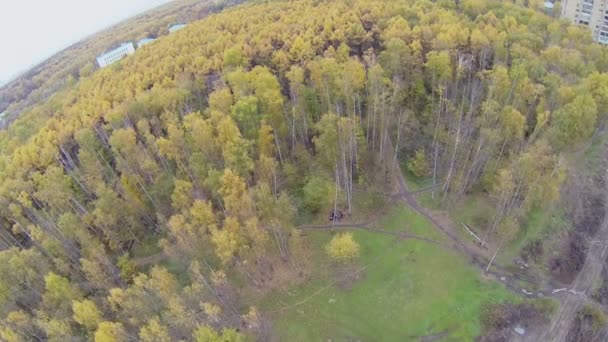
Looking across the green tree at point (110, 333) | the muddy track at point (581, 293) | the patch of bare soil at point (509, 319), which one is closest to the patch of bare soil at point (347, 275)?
the patch of bare soil at point (509, 319)

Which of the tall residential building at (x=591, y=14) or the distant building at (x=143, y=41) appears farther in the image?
the distant building at (x=143, y=41)

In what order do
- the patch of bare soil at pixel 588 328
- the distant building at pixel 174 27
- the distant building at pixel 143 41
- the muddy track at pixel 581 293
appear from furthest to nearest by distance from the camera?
the distant building at pixel 174 27 → the distant building at pixel 143 41 → the muddy track at pixel 581 293 → the patch of bare soil at pixel 588 328

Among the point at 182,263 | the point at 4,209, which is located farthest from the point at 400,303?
the point at 4,209

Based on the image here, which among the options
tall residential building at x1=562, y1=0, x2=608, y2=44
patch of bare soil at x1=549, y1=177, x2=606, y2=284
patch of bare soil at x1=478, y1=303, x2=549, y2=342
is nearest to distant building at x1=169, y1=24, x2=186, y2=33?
tall residential building at x1=562, y1=0, x2=608, y2=44

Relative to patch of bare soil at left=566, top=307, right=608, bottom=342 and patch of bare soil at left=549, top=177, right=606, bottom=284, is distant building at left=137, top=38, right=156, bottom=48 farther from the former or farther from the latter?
patch of bare soil at left=566, top=307, right=608, bottom=342

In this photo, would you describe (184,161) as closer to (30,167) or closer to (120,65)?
(30,167)

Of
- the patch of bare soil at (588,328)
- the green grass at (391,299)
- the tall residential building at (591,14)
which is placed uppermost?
the tall residential building at (591,14)

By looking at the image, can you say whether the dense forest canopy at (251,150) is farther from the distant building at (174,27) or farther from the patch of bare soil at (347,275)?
the distant building at (174,27)
